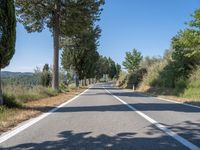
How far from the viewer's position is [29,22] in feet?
111

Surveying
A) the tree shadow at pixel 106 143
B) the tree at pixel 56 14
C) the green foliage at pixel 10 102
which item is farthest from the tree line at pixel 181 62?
the tree shadow at pixel 106 143

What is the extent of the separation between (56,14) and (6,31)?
19.0 m

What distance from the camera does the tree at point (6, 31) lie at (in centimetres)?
1408

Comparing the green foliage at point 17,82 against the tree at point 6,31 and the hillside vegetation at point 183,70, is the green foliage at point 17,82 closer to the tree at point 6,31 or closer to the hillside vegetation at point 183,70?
the tree at point 6,31

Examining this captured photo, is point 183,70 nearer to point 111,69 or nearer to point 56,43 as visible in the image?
point 56,43

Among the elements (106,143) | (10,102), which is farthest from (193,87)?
(106,143)

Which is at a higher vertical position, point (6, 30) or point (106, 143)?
point (6, 30)

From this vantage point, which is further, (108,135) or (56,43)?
(56,43)

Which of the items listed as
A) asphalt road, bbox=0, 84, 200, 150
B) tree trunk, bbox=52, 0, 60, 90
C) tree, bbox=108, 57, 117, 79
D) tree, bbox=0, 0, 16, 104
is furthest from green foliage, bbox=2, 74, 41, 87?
tree, bbox=108, 57, 117, 79

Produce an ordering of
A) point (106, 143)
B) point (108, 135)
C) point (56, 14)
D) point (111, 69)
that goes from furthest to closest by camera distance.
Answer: point (111, 69), point (56, 14), point (108, 135), point (106, 143)

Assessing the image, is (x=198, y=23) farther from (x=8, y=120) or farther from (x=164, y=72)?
(x=8, y=120)

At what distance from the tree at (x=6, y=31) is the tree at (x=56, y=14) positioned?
58.1 ft

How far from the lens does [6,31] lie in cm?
1416

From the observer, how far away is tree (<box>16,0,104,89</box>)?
106 ft
